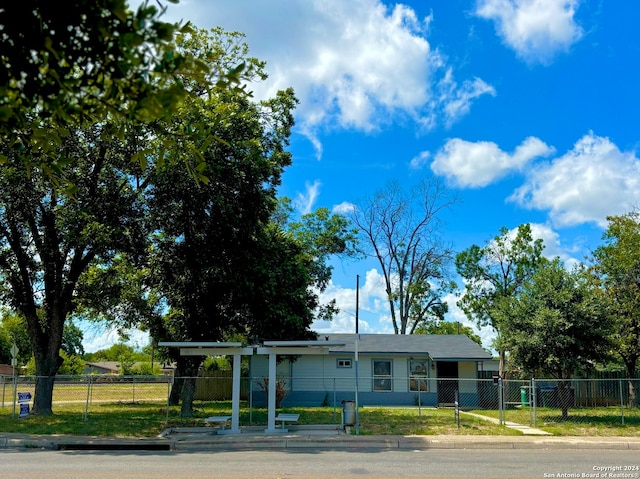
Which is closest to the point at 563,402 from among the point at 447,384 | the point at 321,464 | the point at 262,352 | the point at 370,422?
the point at 370,422

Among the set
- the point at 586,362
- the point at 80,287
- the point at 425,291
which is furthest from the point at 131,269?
the point at 425,291

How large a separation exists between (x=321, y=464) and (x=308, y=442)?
12.9 feet

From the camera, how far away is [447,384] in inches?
1154

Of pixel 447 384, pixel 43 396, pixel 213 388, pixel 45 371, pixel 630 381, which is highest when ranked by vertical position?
pixel 45 371

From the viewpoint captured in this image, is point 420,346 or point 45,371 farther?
point 420,346

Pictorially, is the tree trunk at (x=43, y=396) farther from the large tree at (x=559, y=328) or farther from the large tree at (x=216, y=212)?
the large tree at (x=559, y=328)

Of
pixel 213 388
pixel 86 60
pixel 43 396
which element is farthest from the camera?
pixel 213 388

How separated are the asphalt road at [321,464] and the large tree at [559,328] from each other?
5.84 metres

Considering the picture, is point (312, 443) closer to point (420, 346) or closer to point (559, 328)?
point (559, 328)

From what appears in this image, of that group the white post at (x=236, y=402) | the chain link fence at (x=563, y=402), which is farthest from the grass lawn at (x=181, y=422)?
the chain link fence at (x=563, y=402)

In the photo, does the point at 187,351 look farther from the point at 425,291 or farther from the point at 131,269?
the point at 425,291

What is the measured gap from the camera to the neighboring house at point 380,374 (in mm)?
29219

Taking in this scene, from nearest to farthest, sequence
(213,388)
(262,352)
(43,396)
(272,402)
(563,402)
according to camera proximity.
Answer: (272,402), (262,352), (563,402), (43,396), (213,388)

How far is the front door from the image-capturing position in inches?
1137
